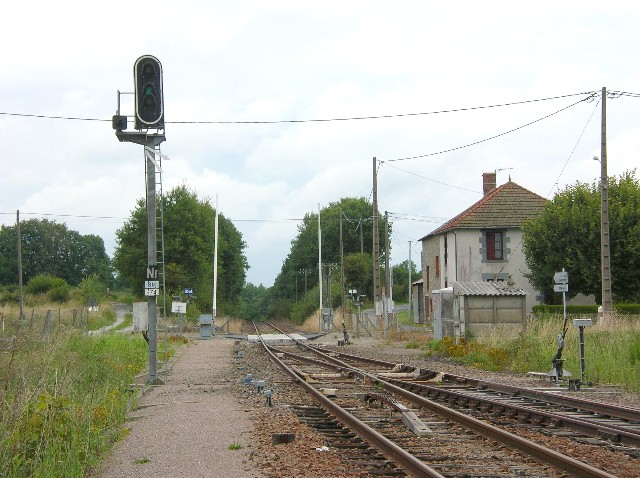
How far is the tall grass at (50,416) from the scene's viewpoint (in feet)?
27.1

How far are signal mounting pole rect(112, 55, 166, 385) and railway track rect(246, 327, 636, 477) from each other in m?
3.97

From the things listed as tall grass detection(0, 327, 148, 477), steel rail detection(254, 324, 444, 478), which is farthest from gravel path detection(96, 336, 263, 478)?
steel rail detection(254, 324, 444, 478)

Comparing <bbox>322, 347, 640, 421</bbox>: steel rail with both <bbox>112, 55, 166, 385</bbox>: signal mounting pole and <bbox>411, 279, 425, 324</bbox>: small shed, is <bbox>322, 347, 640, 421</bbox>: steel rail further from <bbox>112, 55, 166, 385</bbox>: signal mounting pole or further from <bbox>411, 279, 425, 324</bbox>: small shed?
<bbox>411, 279, 425, 324</bbox>: small shed

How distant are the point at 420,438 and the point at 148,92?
33.7 ft

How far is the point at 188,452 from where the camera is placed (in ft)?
31.6

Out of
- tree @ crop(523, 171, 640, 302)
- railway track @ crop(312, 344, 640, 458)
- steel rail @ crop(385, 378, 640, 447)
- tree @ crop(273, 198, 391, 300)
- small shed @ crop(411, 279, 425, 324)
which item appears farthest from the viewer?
tree @ crop(273, 198, 391, 300)

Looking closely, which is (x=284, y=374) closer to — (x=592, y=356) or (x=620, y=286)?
(x=592, y=356)

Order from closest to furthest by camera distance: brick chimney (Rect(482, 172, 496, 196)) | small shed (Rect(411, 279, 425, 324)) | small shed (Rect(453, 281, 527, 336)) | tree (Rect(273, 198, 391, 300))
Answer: small shed (Rect(453, 281, 527, 336)), brick chimney (Rect(482, 172, 496, 196)), small shed (Rect(411, 279, 425, 324)), tree (Rect(273, 198, 391, 300))

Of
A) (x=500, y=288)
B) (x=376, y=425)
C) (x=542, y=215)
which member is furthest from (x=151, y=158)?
(x=542, y=215)

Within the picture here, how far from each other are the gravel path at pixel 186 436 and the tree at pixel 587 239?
30290mm

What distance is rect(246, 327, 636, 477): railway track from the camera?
8.13 metres

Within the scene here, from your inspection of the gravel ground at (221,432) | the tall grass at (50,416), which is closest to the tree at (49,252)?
the gravel ground at (221,432)

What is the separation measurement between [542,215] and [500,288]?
18041 mm

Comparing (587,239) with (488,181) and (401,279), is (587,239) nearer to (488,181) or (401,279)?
(488,181)
